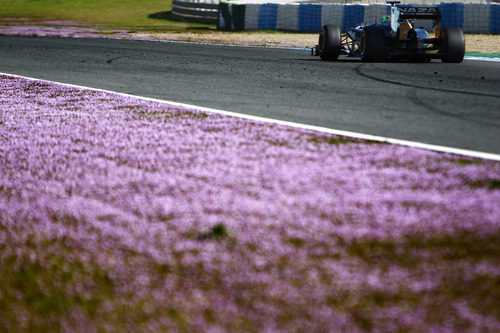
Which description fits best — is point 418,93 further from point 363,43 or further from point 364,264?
point 364,264

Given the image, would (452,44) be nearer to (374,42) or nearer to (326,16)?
(374,42)

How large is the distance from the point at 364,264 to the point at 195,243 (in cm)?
85

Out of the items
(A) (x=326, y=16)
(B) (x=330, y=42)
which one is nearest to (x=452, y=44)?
(B) (x=330, y=42)

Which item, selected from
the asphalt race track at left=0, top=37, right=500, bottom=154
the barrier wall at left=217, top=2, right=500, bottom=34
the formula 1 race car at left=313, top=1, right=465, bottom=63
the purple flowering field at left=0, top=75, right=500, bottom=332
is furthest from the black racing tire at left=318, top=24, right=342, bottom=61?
the barrier wall at left=217, top=2, right=500, bottom=34

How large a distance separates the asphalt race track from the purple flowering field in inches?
46.8

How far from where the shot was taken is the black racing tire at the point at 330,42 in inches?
554

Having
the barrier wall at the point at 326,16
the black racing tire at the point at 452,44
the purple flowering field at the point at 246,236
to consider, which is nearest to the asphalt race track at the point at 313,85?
the black racing tire at the point at 452,44

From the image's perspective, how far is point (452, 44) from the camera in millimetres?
13453

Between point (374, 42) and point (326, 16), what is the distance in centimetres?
1573

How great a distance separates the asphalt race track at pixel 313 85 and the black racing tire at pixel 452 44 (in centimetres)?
27

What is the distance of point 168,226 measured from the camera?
3.53 metres

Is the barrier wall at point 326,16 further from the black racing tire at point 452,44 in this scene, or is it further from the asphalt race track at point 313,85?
the black racing tire at point 452,44

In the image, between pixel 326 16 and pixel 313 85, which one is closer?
pixel 313 85

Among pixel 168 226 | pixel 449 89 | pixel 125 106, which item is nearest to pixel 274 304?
pixel 168 226
